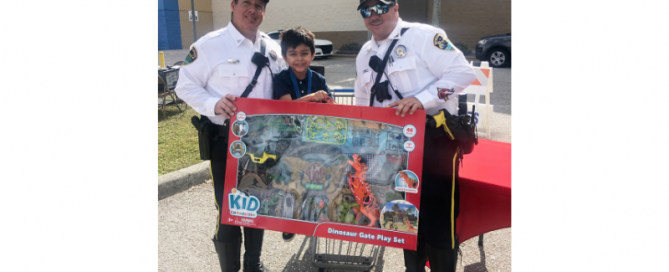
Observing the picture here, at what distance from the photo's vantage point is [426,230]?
220 centimetres

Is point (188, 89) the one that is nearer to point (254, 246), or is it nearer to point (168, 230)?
point (254, 246)

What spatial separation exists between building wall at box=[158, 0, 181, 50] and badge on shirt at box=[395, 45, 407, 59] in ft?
81.2

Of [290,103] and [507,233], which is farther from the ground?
[290,103]

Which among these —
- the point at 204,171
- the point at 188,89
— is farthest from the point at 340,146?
the point at 204,171

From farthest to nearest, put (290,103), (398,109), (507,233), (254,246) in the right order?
(507,233) < (254,246) < (290,103) < (398,109)

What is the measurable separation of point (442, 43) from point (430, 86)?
23 centimetres

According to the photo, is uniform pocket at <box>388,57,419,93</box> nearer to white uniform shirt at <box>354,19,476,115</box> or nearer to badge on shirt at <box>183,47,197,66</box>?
white uniform shirt at <box>354,19,476,115</box>

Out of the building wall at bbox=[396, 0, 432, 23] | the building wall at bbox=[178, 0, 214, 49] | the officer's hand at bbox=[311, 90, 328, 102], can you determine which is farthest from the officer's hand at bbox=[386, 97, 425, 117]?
A: the building wall at bbox=[178, 0, 214, 49]

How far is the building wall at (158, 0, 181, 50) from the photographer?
2392 cm

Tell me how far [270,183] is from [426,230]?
865 millimetres

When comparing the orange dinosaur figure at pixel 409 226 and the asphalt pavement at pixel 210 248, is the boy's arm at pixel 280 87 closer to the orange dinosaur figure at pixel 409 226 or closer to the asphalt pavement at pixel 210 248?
the orange dinosaur figure at pixel 409 226

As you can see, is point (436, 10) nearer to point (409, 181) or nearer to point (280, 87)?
point (280, 87)

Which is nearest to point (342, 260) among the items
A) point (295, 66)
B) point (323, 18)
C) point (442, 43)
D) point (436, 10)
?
point (295, 66)

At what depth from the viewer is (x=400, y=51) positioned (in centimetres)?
211
